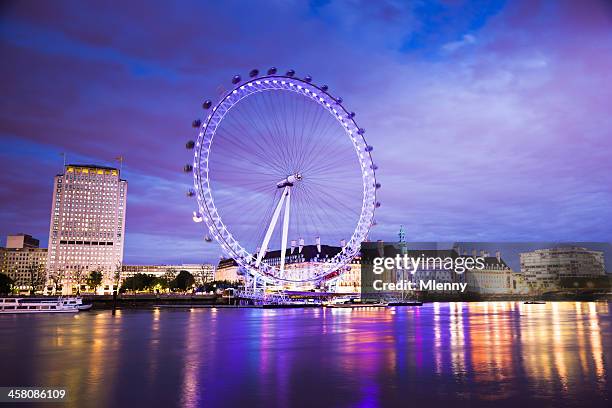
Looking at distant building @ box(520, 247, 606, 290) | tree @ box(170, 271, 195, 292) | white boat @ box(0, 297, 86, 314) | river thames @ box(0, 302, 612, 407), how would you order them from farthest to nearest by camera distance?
1. distant building @ box(520, 247, 606, 290)
2. tree @ box(170, 271, 195, 292)
3. white boat @ box(0, 297, 86, 314)
4. river thames @ box(0, 302, 612, 407)

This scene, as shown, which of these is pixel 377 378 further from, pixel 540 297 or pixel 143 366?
pixel 540 297

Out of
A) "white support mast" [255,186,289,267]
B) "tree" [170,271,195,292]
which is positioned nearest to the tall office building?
"tree" [170,271,195,292]

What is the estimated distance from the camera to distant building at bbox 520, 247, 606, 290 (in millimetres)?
163625

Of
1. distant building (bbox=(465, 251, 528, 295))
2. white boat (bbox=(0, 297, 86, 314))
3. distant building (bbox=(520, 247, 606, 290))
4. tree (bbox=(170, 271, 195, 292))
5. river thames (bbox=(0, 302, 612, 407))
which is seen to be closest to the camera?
river thames (bbox=(0, 302, 612, 407))

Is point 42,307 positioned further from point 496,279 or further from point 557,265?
point 557,265

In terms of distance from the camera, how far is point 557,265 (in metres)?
173

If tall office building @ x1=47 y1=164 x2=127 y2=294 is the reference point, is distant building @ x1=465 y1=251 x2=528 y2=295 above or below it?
below

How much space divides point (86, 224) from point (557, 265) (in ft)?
505

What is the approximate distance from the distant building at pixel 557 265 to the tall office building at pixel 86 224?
445ft

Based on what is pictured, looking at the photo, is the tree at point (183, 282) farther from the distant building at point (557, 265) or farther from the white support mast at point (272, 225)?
the distant building at point (557, 265)

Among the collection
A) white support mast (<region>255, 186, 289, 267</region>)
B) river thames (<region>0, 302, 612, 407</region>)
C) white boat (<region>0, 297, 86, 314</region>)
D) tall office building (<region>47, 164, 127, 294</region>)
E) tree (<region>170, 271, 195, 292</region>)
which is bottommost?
river thames (<region>0, 302, 612, 407</region>)

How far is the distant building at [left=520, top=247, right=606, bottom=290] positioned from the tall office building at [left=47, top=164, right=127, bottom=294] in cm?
13549

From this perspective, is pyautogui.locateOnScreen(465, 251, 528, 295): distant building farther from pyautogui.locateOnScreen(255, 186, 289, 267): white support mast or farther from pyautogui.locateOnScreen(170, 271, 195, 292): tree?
pyautogui.locateOnScreen(255, 186, 289, 267): white support mast

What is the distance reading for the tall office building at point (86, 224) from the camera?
171 metres
